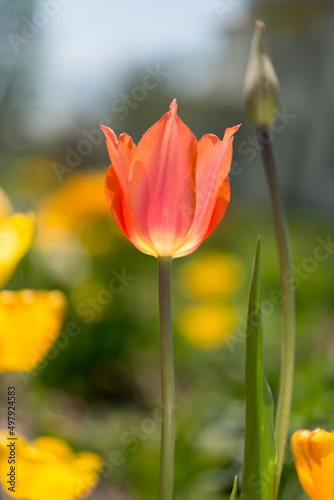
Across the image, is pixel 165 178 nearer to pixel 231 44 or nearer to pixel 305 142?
pixel 305 142

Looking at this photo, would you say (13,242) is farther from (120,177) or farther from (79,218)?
(79,218)

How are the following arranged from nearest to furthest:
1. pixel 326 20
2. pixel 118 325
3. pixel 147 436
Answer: pixel 147 436 → pixel 118 325 → pixel 326 20

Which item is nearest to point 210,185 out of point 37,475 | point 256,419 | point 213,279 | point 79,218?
point 256,419

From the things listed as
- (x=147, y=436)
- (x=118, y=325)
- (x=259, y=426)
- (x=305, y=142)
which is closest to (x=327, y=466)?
(x=259, y=426)

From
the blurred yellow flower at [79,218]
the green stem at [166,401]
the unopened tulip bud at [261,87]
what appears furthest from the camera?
the blurred yellow flower at [79,218]

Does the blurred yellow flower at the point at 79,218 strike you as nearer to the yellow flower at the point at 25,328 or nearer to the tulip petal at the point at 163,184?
the yellow flower at the point at 25,328

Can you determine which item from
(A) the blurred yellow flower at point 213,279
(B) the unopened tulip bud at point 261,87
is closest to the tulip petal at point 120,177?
(B) the unopened tulip bud at point 261,87
